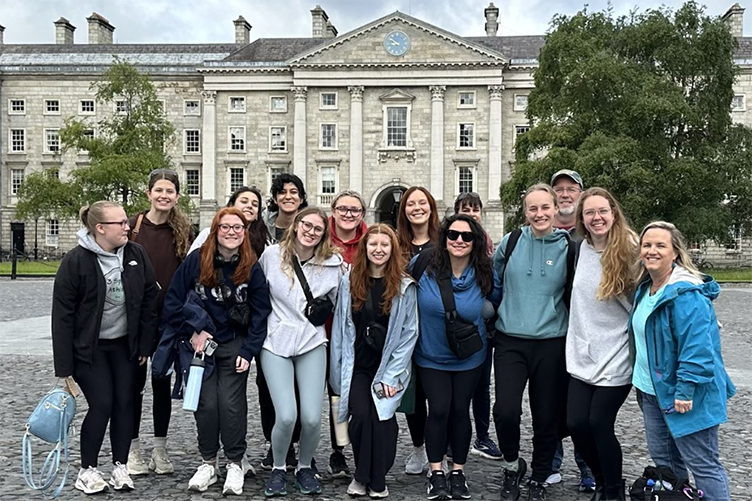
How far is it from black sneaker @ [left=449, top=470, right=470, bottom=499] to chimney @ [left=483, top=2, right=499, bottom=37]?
2541 inches

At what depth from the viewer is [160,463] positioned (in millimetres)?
6238

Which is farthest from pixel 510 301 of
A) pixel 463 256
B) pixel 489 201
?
pixel 489 201

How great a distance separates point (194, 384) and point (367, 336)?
1251 millimetres

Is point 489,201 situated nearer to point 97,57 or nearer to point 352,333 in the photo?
point 97,57

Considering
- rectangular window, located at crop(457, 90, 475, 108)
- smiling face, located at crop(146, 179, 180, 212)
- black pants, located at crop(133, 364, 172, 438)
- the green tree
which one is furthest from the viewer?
rectangular window, located at crop(457, 90, 475, 108)

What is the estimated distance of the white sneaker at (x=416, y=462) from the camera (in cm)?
639

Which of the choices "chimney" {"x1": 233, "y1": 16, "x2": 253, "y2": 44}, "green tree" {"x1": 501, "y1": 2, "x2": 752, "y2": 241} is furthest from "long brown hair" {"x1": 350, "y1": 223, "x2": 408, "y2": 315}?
"chimney" {"x1": 233, "y1": 16, "x2": 253, "y2": 44}

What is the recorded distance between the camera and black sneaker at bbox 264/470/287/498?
568 cm

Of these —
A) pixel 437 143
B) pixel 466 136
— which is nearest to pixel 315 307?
pixel 437 143

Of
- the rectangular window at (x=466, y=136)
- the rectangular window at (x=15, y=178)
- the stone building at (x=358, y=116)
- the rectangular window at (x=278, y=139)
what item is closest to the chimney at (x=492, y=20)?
the stone building at (x=358, y=116)

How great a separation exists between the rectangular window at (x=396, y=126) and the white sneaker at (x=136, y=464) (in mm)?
52296

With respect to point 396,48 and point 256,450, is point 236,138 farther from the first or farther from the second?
point 256,450

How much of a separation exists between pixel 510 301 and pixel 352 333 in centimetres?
114

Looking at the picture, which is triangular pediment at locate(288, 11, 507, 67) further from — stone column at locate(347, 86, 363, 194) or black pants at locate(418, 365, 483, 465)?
black pants at locate(418, 365, 483, 465)
